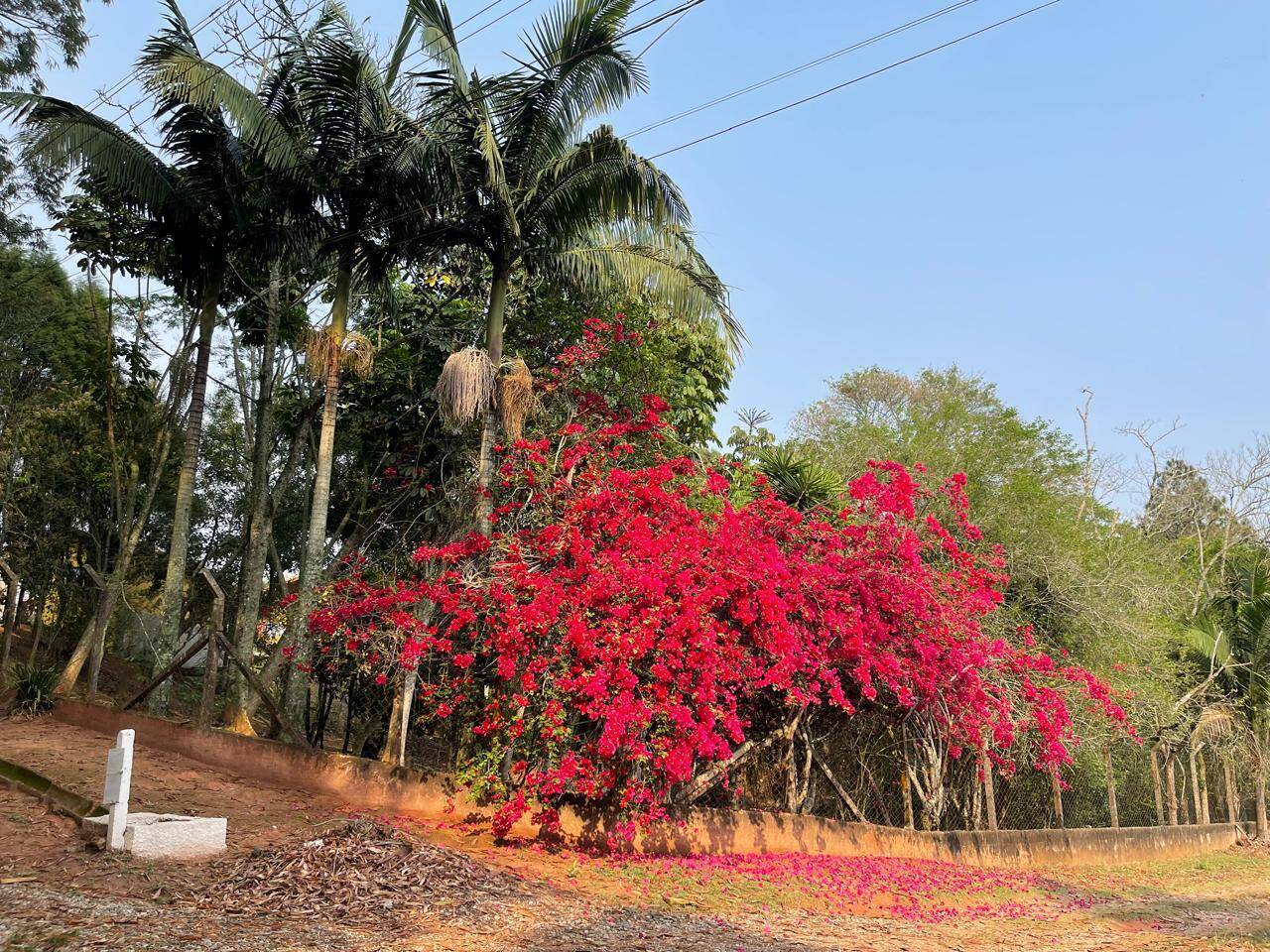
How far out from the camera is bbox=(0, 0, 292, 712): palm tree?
9820 mm

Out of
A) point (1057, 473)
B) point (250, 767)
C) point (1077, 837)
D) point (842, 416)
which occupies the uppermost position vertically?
point (842, 416)

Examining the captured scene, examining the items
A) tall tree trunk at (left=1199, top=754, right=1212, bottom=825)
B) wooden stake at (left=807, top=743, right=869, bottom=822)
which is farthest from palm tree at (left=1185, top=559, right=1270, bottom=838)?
wooden stake at (left=807, top=743, right=869, bottom=822)

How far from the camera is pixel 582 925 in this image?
19.6 feet

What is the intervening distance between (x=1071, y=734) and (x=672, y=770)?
639 cm

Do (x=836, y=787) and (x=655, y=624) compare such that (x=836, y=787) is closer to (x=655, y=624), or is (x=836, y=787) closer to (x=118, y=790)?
(x=655, y=624)

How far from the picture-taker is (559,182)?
1005 cm

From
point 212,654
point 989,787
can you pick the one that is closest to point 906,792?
point 989,787

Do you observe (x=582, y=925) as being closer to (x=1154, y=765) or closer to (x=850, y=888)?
(x=850, y=888)

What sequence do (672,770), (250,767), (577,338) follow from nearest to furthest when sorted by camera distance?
1. (672,770)
2. (250,767)
3. (577,338)

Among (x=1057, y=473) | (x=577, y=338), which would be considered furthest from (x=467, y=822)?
(x=1057, y=473)

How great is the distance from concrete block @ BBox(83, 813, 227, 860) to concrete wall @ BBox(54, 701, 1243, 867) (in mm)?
2026

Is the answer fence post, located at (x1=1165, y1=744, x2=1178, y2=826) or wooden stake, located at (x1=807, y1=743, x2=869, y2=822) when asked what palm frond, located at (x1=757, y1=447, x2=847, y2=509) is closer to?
wooden stake, located at (x1=807, y1=743, x2=869, y2=822)

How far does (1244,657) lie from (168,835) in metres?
18.4

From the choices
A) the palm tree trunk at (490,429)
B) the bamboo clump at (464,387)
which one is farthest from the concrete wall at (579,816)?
the bamboo clump at (464,387)
